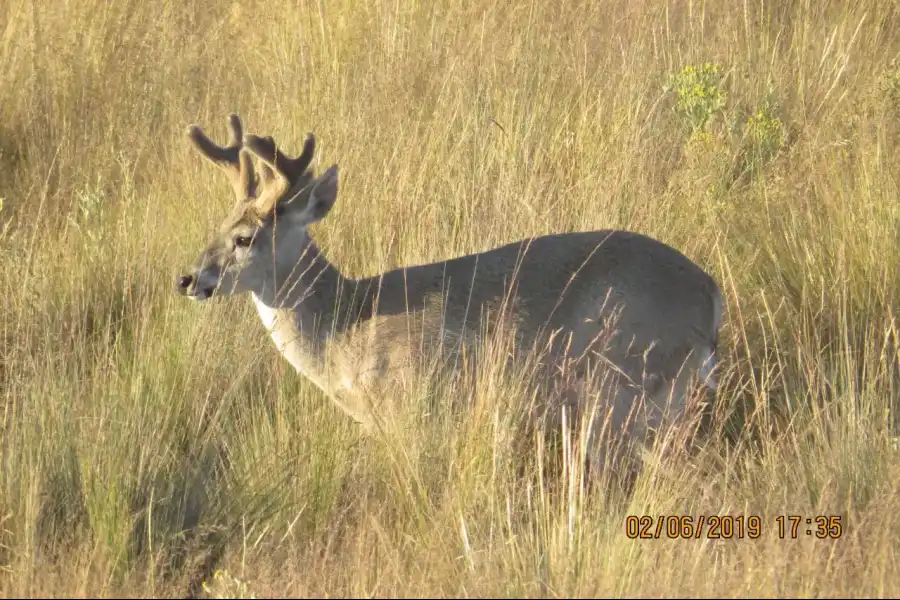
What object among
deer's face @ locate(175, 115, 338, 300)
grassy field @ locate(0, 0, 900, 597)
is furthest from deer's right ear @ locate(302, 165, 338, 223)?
grassy field @ locate(0, 0, 900, 597)

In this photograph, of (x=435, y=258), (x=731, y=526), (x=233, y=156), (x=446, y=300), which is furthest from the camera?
(x=435, y=258)

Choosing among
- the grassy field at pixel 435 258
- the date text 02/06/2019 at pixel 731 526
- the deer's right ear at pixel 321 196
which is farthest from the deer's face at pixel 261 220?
the date text 02/06/2019 at pixel 731 526

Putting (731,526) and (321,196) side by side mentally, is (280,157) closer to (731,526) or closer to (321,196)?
(321,196)

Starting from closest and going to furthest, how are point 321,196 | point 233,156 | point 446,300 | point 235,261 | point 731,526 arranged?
point 731,526 < point 235,261 < point 446,300 < point 321,196 < point 233,156

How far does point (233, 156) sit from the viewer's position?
222 inches

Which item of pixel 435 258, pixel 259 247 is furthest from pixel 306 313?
pixel 435 258

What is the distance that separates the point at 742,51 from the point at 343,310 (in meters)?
4.08

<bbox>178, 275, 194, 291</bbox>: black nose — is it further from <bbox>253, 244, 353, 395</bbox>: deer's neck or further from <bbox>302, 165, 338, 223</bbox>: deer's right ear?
<bbox>302, 165, 338, 223</bbox>: deer's right ear

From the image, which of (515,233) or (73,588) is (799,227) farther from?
(73,588)

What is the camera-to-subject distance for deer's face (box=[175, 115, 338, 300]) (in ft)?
17.0

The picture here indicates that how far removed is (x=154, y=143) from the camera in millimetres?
7887

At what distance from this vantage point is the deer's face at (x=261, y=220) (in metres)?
5.20

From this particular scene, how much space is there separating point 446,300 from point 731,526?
65.1 inches

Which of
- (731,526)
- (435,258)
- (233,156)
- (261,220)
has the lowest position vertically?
(731,526)
